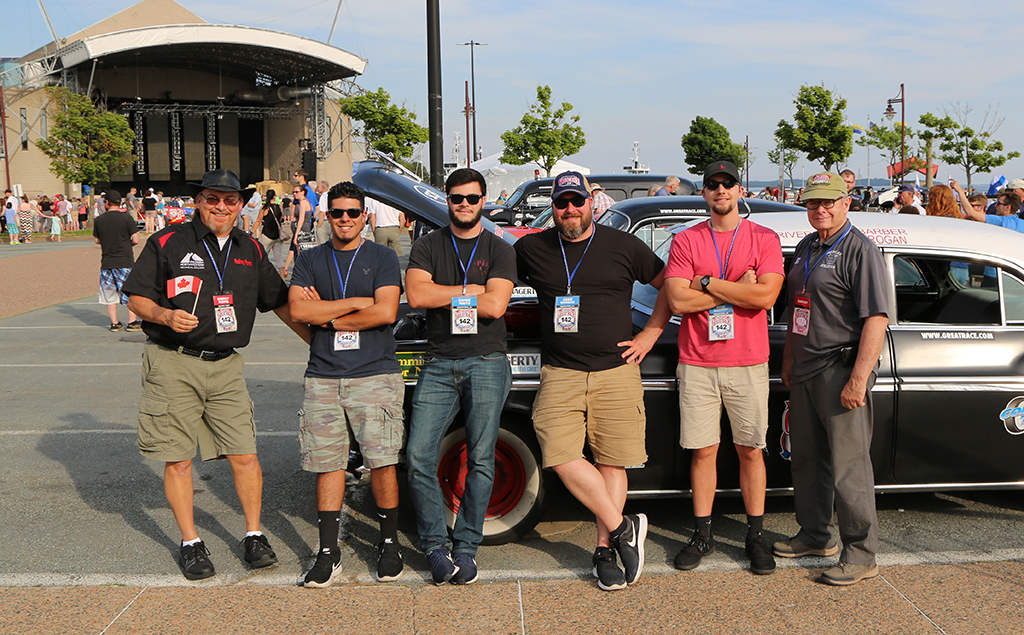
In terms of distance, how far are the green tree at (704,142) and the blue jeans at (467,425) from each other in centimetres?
5803

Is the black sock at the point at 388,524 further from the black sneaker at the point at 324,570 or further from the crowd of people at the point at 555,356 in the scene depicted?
the black sneaker at the point at 324,570

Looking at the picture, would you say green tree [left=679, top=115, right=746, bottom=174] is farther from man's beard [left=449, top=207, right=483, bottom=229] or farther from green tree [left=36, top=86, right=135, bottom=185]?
man's beard [left=449, top=207, right=483, bottom=229]

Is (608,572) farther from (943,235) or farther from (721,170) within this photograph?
(943,235)

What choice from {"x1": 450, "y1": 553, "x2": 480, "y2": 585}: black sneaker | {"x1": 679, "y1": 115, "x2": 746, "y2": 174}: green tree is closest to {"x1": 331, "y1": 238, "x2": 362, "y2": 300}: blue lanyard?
{"x1": 450, "y1": 553, "x2": 480, "y2": 585}: black sneaker

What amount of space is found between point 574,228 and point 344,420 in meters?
1.35

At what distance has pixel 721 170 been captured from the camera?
381 cm

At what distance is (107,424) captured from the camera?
21.4ft

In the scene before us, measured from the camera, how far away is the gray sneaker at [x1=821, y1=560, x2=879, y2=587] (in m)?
3.68

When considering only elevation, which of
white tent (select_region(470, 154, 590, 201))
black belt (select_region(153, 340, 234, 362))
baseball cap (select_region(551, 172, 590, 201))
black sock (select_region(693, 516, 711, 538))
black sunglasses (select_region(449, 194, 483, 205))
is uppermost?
white tent (select_region(470, 154, 590, 201))

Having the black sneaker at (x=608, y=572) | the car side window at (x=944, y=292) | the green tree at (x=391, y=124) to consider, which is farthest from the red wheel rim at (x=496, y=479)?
the green tree at (x=391, y=124)

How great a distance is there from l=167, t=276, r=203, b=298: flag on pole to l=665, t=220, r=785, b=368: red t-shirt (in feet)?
7.09

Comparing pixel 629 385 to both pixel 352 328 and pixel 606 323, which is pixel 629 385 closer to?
pixel 606 323

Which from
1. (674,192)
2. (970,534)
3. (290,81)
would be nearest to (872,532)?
(970,534)

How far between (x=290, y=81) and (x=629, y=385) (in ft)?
175
